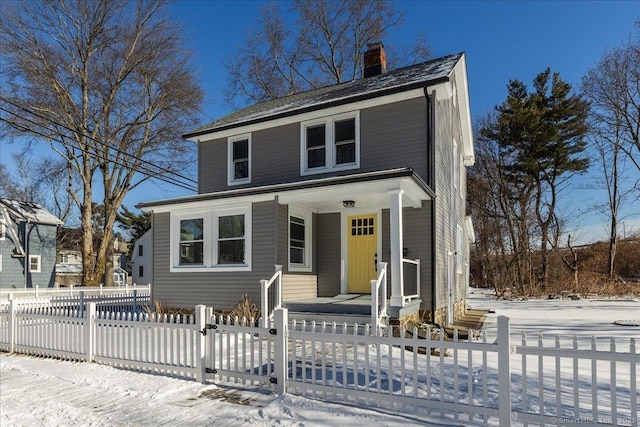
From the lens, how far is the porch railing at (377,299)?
24.5ft

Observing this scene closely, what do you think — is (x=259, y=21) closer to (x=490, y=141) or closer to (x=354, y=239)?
(x=490, y=141)

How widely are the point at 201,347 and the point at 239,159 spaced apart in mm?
8123

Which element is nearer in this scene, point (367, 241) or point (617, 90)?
point (367, 241)

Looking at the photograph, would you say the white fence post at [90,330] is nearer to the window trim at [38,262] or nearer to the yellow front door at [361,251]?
the yellow front door at [361,251]

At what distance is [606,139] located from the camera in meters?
24.9

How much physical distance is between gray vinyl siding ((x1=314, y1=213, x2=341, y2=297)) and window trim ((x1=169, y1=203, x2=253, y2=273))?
2.06 meters

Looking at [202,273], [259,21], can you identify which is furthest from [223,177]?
[259,21]

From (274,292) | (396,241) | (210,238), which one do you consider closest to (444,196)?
(396,241)

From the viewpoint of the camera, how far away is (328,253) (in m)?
11.3

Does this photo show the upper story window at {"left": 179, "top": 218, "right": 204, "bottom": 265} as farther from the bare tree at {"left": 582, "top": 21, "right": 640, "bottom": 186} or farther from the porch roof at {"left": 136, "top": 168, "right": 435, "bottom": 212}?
the bare tree at {"left": 582, "top": 21, "right": 640, "bottom": 186}

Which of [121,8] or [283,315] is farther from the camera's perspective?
[121,8]

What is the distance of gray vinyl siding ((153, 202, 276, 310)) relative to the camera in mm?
9906

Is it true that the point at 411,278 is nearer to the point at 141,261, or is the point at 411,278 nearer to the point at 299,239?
the point at 299,239

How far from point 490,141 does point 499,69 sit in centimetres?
474
